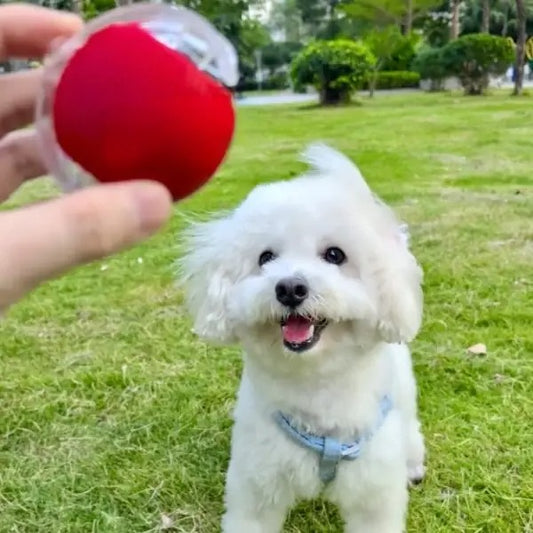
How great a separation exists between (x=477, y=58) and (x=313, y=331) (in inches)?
622

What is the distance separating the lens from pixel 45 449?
2.54m

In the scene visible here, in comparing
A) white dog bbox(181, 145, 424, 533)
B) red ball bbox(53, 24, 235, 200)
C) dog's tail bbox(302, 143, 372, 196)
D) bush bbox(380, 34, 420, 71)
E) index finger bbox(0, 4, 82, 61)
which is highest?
index finger bbox(0, 4, 82, 61)

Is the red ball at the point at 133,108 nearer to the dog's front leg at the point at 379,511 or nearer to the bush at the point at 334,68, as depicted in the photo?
the dog's front leg at the point at 379,511

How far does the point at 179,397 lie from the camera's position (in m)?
2.78

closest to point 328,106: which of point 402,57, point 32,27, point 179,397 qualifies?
point 402,57

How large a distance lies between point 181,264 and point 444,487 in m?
0.94

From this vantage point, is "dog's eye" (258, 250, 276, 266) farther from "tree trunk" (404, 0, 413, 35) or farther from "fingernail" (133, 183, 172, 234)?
"tree trunk" (404, 0, 413, 35)

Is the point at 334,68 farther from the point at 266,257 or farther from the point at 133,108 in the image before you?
the point at 133,108

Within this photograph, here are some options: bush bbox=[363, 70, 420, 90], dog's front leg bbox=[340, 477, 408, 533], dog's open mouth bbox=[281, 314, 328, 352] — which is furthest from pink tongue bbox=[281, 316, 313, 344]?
bush bbox=[363, 70, 420, 90]

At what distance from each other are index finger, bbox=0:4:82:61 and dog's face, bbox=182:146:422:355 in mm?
684

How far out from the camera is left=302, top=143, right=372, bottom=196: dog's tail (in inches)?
72.9

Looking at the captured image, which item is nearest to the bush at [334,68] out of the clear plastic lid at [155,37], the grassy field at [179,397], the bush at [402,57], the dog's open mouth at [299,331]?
the bush at [402,57]

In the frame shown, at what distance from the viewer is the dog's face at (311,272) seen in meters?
1.67

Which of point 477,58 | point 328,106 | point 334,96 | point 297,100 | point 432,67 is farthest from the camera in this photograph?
point 297,100
